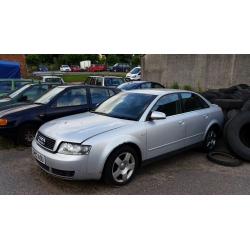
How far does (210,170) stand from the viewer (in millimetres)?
4816

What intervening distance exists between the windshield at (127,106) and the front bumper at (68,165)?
47.9 inches

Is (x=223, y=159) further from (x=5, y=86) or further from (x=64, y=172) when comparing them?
(x=5, y=86)

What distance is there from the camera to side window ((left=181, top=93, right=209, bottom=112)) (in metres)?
5.26

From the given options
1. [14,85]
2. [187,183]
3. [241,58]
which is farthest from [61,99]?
[241,58]

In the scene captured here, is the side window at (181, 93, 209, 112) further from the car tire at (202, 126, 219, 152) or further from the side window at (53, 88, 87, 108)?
the side window at (53, 88, 87, 108)

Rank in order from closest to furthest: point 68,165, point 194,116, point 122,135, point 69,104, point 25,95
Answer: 1. point 68,165
2. point 122,135
3. point 194,116
4. point 69,104
5. point 25,95

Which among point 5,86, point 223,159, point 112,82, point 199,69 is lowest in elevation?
point 223,159

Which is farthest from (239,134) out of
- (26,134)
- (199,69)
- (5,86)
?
(199,69)

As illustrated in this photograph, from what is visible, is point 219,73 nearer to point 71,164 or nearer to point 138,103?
point 138,103

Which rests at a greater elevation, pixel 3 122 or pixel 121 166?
pixel 3 122

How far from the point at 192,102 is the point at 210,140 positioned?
1030mm

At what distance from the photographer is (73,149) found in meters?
3.69

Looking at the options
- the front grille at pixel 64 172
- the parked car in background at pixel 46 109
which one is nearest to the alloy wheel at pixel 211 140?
the parked car in background at pixel 46 109

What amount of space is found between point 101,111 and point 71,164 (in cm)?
163
